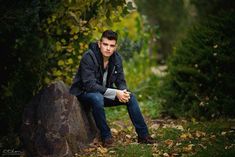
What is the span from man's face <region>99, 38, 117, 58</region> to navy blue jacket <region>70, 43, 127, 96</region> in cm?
9

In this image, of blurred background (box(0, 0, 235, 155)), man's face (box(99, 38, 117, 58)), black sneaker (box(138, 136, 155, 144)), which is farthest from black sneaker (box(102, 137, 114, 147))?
blurred background (box(0, 0, 235, 155))

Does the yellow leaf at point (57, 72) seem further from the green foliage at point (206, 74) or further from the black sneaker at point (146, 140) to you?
the green foliage at point (206, 74)

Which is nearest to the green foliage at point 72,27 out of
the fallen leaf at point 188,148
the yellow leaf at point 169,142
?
the yellow leaf at point 169,142

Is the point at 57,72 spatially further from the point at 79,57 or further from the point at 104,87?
the point at 104,87

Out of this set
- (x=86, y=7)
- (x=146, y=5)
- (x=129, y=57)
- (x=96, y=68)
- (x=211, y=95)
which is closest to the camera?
(x=96, y=68)

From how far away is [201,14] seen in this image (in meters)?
17.5

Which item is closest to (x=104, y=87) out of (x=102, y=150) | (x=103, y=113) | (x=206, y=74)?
(x=103, y=113)

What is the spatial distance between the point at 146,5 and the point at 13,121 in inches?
501

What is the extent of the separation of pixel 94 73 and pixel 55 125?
2.88ft

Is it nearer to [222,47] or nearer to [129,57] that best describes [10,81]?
[222,47]

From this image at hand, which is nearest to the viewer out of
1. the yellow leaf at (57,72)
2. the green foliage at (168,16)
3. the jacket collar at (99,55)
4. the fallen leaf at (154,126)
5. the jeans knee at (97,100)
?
the jeans knee at (97,100)

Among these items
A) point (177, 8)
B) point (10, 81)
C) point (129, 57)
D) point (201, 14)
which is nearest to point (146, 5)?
point (177, 8)

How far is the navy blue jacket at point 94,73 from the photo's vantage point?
22.1 ft

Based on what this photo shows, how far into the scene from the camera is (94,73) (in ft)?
22.4
